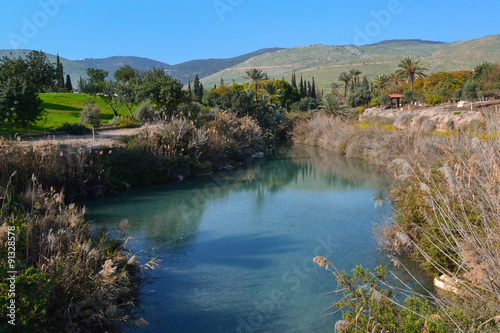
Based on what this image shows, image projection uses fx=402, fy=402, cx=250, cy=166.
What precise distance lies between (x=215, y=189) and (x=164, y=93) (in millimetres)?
11295

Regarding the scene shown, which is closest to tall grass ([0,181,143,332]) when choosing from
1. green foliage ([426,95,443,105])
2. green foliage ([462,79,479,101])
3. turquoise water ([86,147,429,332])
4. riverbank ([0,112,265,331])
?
riverbank ([0,112,265,331])

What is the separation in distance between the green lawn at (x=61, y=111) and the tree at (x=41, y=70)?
7887mm

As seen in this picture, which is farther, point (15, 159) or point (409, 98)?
point (409, 98)

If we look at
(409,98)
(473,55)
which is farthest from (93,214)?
(473,55)

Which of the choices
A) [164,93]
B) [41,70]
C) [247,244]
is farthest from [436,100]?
[41,70]

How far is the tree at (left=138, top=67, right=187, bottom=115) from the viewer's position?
29562 millimetres

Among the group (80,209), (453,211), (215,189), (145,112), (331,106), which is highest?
(331,106)

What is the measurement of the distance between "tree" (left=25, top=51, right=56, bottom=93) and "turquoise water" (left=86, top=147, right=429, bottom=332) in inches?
1550

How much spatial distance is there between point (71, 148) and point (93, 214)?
5.19 metres

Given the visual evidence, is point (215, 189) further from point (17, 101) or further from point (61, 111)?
point (61, 111)

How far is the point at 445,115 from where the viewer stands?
29188 mm

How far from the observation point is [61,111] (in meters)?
38.5

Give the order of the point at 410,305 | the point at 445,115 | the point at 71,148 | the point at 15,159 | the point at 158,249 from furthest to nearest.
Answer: the point at 445,115, the point at 71,148, the point at 15,159, the point at 158,249, the point at 410,305

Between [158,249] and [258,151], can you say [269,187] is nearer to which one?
[158,249]
